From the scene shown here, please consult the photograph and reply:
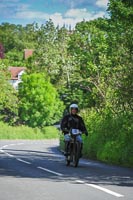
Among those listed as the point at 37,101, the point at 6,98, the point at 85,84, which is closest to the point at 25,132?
the point at 6,98

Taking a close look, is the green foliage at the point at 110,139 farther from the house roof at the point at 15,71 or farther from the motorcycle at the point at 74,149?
the house roof at the point at 15,71

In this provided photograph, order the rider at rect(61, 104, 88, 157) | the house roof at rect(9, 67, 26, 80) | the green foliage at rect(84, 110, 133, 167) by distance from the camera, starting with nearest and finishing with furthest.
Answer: the rider at rect(61, 104, 88, 157) → the green foliage at rect(84, 110, 133, 167) → the house roof at rect(9, 67, 26, 80)

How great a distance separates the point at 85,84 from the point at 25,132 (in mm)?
27555

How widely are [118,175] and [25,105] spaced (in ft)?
216

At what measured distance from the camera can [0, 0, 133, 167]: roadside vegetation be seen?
18.4 metres

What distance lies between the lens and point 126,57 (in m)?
18.0

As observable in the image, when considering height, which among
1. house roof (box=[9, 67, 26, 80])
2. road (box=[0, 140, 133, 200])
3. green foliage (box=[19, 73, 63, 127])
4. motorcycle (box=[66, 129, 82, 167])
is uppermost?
house roof (box=[9, 67, 26, 80])

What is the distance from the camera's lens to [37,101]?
78.7m

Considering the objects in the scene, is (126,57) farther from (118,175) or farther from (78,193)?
(78,193)

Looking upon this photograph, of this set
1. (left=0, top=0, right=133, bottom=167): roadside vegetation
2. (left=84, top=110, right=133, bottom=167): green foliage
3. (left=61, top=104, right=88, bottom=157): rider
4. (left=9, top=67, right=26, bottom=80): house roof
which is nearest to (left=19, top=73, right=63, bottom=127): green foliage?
(left=0, top=0, right=133, bottom=167): roadside vegetation

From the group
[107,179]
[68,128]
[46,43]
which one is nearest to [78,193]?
[107,179]

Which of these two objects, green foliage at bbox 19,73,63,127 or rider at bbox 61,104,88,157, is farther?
green foliage at bbox 19,73,63,127

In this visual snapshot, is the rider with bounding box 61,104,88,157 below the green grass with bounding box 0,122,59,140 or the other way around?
the other way around

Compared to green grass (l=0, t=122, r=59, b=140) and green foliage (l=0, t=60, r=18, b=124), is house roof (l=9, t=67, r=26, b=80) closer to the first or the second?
green foliage (l=0, t=60, r=18, b=124)
